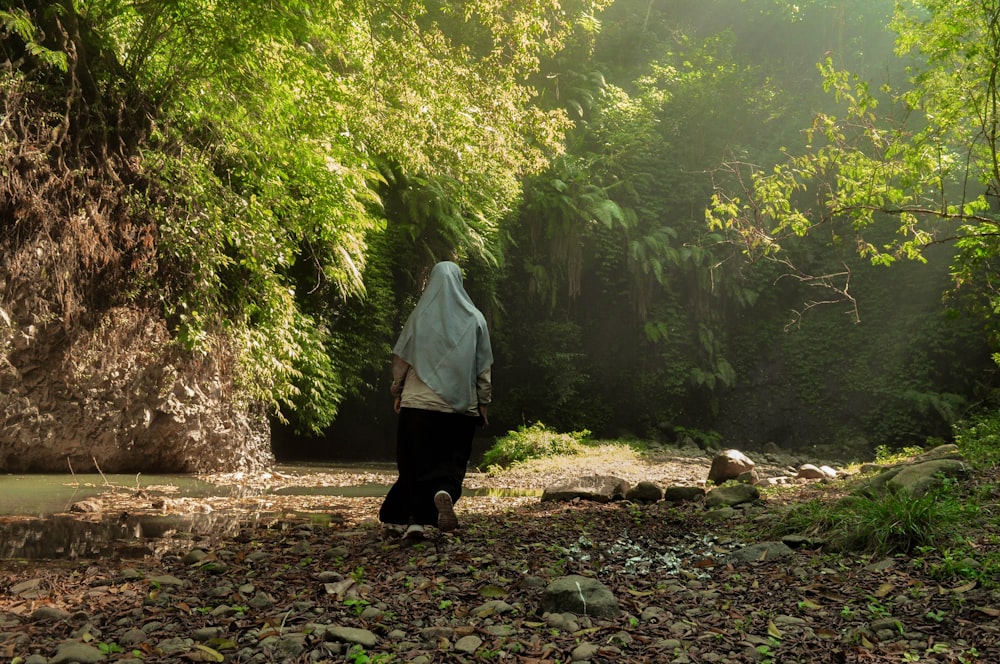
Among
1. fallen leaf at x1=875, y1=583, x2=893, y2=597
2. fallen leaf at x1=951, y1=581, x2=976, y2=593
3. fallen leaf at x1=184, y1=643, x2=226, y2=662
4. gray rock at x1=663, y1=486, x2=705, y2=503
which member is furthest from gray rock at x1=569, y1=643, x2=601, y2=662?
gray rock at x1=663, y1=486, x2=705, y2=503

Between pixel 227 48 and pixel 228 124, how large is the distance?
1.58m

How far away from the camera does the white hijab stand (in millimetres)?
5547

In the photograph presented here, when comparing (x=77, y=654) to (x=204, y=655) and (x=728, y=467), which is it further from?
(x=728, y=467)

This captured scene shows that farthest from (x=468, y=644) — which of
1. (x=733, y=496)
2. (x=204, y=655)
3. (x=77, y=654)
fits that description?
(x=733, y=496)

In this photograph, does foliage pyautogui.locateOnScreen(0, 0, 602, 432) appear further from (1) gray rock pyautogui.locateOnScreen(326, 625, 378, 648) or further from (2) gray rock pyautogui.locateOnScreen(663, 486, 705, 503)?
(1) gray rock pyautogui.locateOnScreen(326, 625, 378, 648)

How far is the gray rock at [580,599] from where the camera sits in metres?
3.63

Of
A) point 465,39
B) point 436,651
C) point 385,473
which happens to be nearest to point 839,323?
point 465,39

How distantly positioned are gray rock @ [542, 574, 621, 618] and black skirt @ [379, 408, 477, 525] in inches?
71.8

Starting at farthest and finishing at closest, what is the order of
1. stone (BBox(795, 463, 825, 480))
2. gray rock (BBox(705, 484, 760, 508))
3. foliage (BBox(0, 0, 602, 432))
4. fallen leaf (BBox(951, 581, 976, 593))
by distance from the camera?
stone (BBox(795, 463, 825, 480)) < foliage (BBox(0, 0, 602, 432)) < gray rock (BBox(705, 484, 760, 508)) < fallen leaf (BBox(951, 581, 976, 593))

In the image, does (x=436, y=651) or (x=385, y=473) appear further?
(x=385, y=473)

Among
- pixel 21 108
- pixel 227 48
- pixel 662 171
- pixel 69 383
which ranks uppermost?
pixel 662 171

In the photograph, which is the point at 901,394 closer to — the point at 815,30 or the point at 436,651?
the point at 815,30

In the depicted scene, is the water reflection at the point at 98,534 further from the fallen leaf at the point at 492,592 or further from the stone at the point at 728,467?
the stone at the point at 728,467

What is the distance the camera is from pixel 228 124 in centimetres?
931
